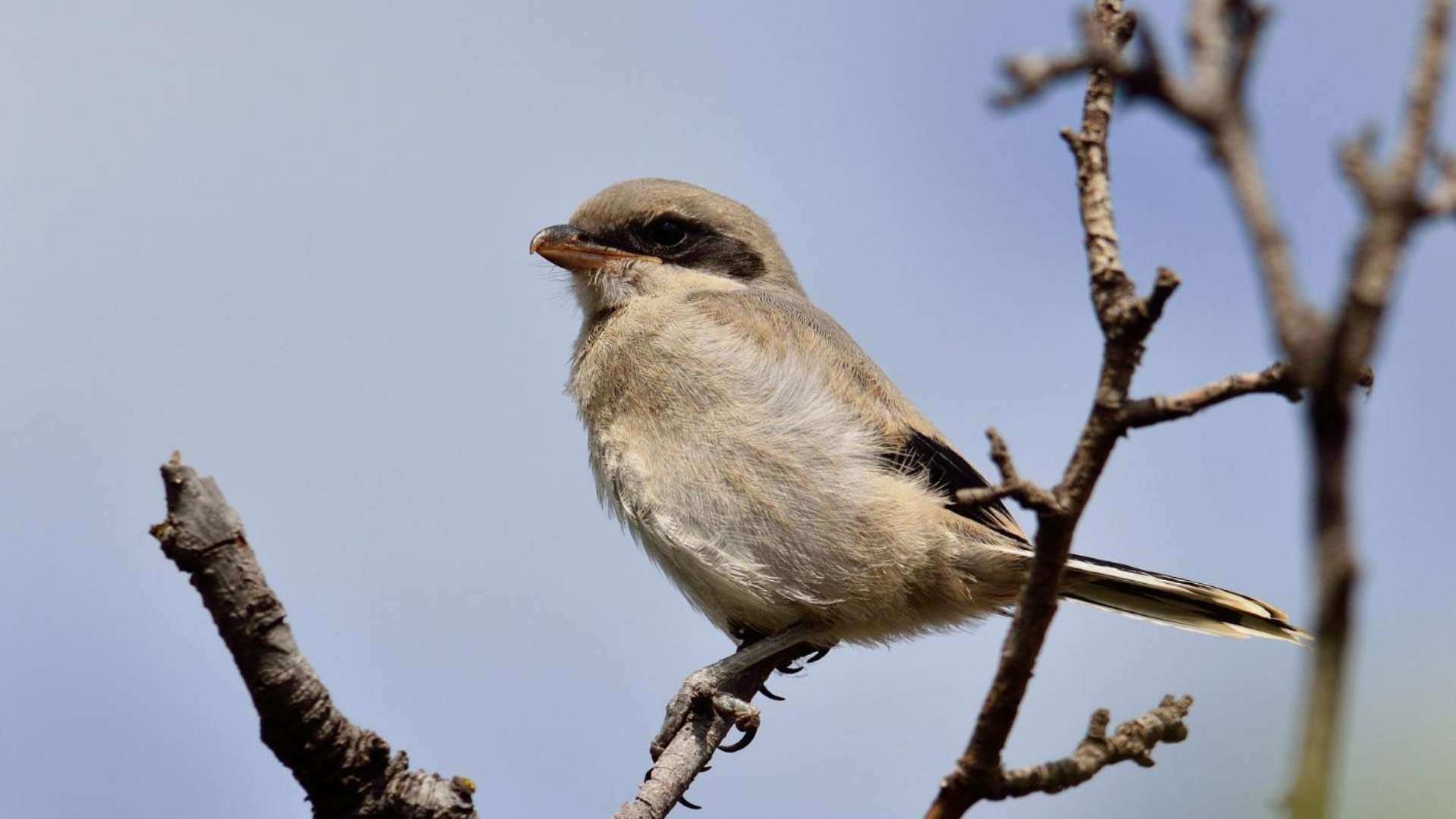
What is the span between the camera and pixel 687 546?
17.1 feet

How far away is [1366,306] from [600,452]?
4.72 metres

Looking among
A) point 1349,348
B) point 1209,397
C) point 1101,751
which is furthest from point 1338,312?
point 1101,751

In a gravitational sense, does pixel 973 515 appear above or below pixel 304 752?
above

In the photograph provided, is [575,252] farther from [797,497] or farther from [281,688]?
[281,688]

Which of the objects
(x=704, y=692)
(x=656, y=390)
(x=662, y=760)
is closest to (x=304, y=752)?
(x=662, y=760)

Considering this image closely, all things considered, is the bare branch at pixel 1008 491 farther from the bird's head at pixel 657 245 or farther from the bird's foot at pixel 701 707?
the bird's head at pixel 657 245

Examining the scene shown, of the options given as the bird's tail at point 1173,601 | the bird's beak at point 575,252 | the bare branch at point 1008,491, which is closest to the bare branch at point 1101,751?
the bare branch at point 1008,491

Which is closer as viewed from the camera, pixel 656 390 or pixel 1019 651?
pixel 1019 651

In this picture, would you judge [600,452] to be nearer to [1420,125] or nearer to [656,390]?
[656,390]

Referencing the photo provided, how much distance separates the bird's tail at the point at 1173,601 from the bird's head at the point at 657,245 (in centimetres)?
215

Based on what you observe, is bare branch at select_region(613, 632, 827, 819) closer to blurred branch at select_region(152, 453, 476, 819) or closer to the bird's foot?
→ the bird's foot

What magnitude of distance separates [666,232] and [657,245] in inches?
3.4

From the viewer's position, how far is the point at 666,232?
263 inches

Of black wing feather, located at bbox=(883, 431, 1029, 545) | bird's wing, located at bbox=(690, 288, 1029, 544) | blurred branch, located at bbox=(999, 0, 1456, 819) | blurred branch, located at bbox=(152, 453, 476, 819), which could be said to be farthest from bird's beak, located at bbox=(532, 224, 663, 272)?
blurred branch, located at bbox=(999, 0, 1456, 819)
